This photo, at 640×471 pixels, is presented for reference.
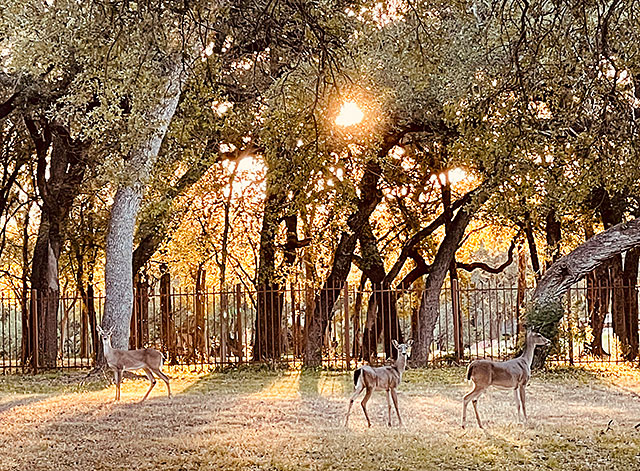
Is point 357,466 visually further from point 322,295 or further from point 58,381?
point 322,295

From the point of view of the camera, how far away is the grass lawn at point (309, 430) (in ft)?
29.5

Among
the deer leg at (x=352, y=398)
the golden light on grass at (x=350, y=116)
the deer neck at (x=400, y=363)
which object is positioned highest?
the golden light on grass at (x=350, y=116)

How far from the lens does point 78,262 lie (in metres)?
28.1

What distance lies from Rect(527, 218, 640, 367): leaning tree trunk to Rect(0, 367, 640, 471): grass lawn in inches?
112

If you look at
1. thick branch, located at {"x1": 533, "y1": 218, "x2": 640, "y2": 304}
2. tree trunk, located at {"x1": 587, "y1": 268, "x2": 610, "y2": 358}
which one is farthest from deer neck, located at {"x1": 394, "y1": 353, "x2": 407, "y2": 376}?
tree trunk, located at {"x1": 587, "y1": 268, "x2": 610, "y2": 358}

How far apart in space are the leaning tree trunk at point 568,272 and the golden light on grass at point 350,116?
5.60 m

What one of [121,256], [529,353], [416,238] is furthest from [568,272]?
[121,256]

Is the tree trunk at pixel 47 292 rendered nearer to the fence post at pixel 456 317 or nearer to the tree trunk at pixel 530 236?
the fence post at pixel 456 317

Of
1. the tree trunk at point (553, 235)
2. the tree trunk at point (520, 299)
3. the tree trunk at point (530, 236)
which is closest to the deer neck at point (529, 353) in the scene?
the tree trunk at point (520, 299)

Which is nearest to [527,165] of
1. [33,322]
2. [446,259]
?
[446,259]

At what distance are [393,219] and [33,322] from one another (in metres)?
10.9

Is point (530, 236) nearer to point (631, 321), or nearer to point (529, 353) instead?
point (631, 321)

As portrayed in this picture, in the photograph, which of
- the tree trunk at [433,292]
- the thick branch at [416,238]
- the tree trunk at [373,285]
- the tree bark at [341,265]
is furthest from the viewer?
the thick branch at [416,238]

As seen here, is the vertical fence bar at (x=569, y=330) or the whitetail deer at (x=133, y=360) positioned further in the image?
the vertical fence bar at (x=569, y=330)
